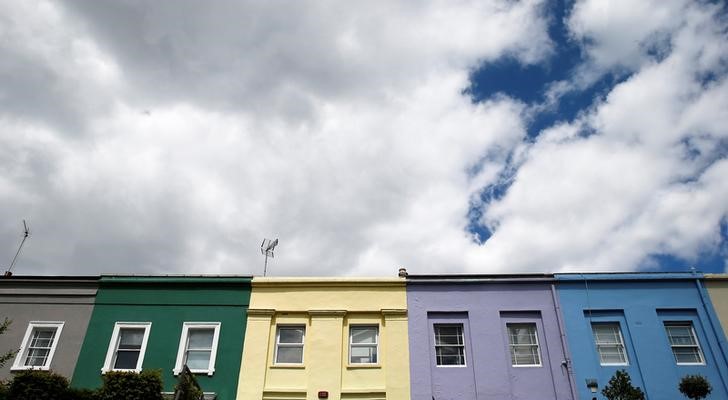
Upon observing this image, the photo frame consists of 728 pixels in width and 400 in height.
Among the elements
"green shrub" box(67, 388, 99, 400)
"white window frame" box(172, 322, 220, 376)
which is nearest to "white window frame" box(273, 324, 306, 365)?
"white window frame" box(172, 322, 220, 376)

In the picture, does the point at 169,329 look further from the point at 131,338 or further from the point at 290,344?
the point at 290,344

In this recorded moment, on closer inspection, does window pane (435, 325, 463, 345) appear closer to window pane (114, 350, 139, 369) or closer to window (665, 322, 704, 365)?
window (665, 322, 704, 365)

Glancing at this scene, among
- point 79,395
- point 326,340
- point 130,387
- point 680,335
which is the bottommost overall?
point 79,395

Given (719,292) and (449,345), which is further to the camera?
(719,292)

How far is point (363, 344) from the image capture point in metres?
18.4

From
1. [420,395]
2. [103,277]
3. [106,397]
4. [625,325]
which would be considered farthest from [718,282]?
[103,277]

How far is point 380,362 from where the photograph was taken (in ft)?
58.7

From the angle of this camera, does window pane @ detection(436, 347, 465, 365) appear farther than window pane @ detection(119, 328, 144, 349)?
No

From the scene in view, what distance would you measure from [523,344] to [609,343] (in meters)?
3.09

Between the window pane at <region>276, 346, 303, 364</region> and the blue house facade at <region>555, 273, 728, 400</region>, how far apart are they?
974 centimetres

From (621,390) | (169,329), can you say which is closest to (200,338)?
(169,329)

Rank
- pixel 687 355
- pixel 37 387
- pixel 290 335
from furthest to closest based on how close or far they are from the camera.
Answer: pixel 290 335 < pixel 687 355 < pixel 37 387

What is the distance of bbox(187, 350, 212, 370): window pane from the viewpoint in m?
17.9

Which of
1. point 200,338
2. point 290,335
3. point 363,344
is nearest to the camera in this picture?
point 363,344
